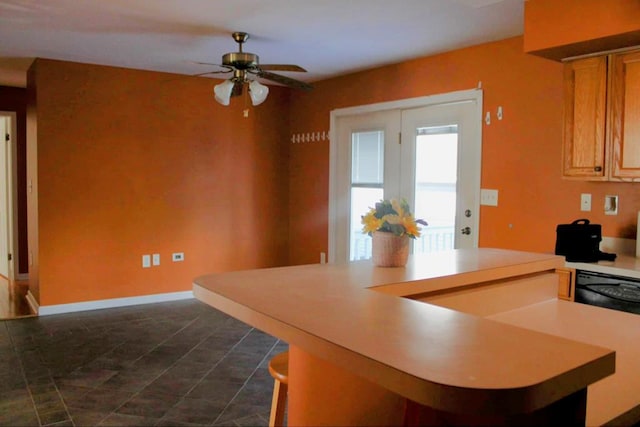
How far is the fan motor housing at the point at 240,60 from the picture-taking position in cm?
379

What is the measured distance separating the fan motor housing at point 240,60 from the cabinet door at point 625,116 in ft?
7.63

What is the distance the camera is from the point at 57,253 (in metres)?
4.93

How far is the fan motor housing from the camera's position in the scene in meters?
3.79

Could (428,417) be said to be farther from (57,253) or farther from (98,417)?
(57,253)

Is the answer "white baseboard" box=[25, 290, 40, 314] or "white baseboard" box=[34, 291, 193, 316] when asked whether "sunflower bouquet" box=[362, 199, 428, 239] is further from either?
"white baseboard" box=[25, 290, 40, 314]

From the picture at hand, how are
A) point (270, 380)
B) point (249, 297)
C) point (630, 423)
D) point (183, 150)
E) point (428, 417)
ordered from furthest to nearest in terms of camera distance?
point (183, 150)
point (270, 380)
point (249, 297)
point (630, 423)
point (428, 417)

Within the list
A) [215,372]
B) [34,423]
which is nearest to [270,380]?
[215,372]

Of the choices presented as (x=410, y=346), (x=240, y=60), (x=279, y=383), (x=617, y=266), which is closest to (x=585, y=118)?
(x=617, y=266)

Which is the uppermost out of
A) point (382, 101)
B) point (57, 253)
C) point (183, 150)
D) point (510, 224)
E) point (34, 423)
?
point (382, 101)

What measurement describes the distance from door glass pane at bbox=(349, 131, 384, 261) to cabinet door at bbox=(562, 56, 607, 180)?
2080 mm

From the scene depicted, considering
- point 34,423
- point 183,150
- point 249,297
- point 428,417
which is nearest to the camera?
point 428,417

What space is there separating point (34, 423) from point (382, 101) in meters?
3.77

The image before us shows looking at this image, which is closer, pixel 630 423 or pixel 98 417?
pixel 630 423

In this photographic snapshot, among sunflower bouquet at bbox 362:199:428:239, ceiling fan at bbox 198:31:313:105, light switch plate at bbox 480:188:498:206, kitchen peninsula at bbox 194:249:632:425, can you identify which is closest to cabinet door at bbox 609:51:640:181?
light switch plate at bbox 480:188:498:206
